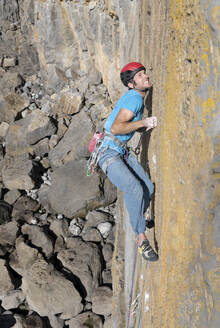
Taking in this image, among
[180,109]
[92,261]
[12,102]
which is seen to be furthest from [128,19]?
[12,102]

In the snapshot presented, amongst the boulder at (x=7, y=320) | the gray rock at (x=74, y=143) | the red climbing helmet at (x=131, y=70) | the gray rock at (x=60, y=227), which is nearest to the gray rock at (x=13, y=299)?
the boulder at (x=7, y=320)

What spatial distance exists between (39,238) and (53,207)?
134cm

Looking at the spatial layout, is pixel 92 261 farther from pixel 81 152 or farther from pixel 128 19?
pixel 128 19

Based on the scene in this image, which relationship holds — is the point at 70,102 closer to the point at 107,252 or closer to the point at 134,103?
the point at 107,252

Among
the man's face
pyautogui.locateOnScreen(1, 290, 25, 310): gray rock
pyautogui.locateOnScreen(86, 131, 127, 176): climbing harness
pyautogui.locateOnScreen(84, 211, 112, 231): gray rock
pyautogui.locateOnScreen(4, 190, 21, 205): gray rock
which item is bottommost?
pyautogui.locateOnScreen(1, 290, 25, 310): gray rock

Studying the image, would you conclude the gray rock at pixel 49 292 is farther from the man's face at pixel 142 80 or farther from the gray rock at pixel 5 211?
the man's face at pixel 142 80

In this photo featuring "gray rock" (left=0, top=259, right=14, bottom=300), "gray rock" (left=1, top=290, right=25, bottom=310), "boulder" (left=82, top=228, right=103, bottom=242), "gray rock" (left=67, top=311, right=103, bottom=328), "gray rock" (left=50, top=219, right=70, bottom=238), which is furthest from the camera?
"gray rock" (left=50, top=219, right=70, bottom=238)

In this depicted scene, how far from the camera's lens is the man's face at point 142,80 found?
3.07 metres

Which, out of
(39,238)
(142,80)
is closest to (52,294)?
(39,238)

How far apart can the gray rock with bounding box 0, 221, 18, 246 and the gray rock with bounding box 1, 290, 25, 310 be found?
1.62 meters

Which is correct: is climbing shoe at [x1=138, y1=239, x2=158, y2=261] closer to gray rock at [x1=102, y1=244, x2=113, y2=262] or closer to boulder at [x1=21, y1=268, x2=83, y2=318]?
boulder at [x1=21, y1=268, x2=83, y2=318]

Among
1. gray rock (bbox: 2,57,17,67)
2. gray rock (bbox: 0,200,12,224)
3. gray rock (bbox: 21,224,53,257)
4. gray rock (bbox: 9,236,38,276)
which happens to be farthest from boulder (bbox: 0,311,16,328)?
gray rock (bbox: 2,57,17,67)

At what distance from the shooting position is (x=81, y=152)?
10750 mm

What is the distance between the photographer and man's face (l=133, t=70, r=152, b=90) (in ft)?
10.1
